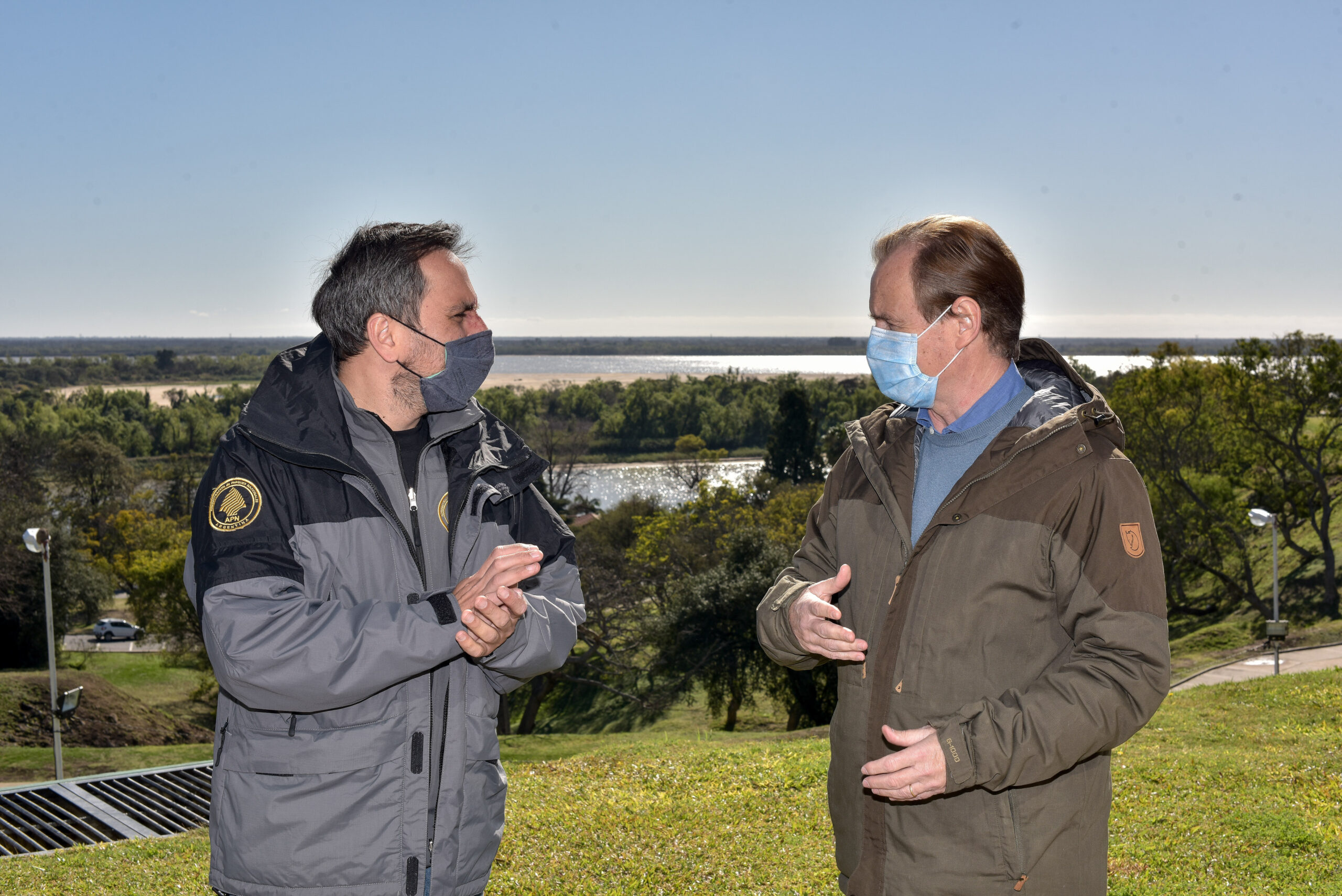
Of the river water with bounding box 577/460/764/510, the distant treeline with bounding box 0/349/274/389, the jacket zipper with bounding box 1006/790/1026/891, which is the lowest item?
the river water with bounding box 577/460/764/510

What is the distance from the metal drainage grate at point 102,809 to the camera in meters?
11.1

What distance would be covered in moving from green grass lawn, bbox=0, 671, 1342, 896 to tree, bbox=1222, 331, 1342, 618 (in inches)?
902

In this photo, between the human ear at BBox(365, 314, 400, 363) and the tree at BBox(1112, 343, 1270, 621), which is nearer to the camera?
the human ear at BBox(365, 314, 400, 363)

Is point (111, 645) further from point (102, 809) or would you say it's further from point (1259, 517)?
point (1259, 517)

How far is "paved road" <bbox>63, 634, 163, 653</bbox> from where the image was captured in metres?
43.2

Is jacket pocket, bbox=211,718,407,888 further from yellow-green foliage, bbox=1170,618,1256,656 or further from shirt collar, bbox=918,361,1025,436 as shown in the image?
yellow-green foliage, bbox=1170,618,1256,656

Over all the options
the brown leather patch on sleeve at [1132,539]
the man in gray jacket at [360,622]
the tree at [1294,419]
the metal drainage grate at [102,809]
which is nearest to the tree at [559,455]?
the tree at [1294,419]

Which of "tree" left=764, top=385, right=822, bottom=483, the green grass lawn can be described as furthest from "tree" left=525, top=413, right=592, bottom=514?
the green grass lawn

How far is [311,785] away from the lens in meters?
2.45

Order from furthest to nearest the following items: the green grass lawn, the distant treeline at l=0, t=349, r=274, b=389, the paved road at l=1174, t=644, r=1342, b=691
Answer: the distant treeline at l=0, t=349, r=274, b=389 < the paved road at l=1174, t=644, r=1342, b=691 < the green grass lawn

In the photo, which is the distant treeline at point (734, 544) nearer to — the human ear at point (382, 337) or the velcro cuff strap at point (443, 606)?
the human ear at point (382, 337)

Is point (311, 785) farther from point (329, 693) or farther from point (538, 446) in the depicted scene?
point (538, 446)

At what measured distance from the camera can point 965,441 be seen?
2.83m

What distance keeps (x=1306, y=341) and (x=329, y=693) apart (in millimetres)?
34848
